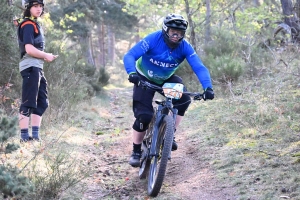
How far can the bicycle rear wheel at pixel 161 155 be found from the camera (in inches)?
150

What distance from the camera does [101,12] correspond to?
20.6m

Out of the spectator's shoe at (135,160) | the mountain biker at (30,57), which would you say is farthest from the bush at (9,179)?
the mountain biker at (30,57)

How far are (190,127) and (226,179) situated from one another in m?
3.43

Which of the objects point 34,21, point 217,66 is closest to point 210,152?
point 34,21

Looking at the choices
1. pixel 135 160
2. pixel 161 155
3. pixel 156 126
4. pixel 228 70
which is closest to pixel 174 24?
pixel 156 126

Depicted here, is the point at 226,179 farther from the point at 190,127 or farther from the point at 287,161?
the point at 190,127

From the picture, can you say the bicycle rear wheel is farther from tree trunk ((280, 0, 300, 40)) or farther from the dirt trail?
tree trunk ((280, 0, 300, 40))

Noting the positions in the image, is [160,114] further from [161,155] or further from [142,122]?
[161,155]

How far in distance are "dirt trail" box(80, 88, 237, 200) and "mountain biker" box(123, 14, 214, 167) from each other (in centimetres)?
41

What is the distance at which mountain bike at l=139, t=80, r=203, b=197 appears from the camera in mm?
3846

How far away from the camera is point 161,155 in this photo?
3955mm

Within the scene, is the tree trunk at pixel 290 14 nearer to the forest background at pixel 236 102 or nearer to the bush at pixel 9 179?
the forest background at pixel 236 102

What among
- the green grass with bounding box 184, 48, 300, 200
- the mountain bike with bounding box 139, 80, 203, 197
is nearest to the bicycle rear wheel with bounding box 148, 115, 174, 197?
the mountain bike with bounding box 139, 80, 203, 197

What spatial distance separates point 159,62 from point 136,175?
1566 mm
